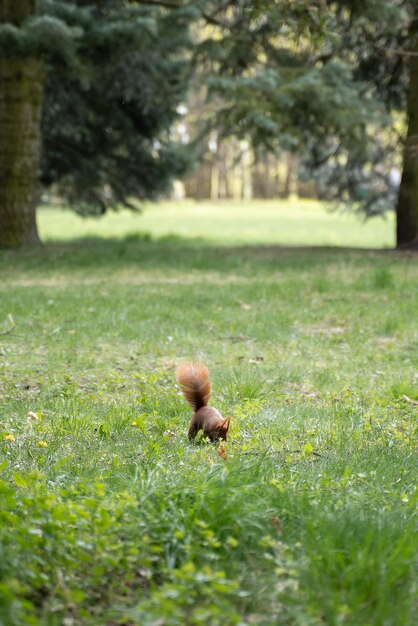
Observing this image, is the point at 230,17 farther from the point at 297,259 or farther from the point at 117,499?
the point at 117,499

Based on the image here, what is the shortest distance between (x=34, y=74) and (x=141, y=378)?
9406 millimetres

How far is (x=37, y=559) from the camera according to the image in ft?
8.98

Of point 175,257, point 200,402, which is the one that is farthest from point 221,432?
point 175,257

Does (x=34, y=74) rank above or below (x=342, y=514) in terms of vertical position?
above

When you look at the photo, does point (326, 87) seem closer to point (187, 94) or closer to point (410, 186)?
point (410, 186)

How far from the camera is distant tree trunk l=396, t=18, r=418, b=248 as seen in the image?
14094 millimetres

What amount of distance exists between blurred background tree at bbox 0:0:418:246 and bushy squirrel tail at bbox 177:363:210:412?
6274mm

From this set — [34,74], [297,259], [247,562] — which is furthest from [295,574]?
[34,74]

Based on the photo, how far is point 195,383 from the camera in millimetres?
4414

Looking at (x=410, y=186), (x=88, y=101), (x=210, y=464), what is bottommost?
(x=210, y=464)

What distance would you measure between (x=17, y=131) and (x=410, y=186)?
6.80m

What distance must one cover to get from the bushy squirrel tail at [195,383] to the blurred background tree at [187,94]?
20.6 feet

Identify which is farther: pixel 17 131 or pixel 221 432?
pixel 17 131

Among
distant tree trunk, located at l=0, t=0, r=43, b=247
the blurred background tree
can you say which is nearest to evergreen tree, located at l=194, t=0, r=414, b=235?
the blurred background tree
